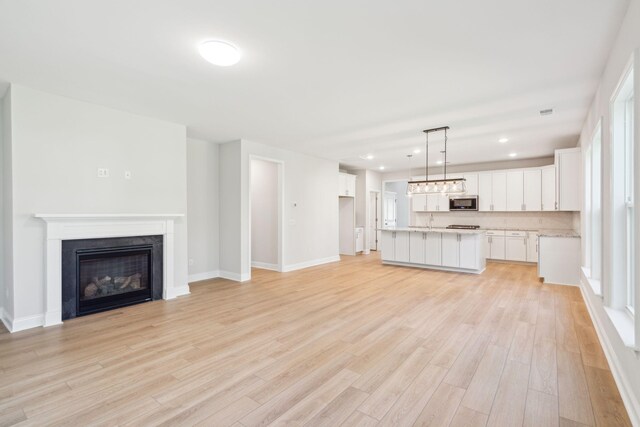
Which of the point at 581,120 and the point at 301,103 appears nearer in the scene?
the point at 301,103

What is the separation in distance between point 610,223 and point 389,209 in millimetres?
8687

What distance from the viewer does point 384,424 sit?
192cm

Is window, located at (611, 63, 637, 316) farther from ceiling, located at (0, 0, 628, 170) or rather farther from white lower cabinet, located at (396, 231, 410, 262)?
white lower cabinet, located at (396, 231, 410, 262)

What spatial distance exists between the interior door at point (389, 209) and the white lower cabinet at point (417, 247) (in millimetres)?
3776

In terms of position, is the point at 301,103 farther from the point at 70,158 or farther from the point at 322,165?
the point at 322,165

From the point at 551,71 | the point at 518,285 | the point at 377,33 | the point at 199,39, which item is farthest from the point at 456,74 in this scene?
the point at 518,285

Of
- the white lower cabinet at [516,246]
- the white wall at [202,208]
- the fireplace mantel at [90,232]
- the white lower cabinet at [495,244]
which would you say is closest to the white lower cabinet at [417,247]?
the white lower cabinet at [495,244]

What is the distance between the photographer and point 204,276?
6.07 meters

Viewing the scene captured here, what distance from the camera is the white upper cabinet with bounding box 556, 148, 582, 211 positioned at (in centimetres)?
563

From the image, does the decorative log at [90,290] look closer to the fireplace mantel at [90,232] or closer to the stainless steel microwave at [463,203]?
the fireplace mantel at [90,232]

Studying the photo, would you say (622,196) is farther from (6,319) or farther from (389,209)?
(389,209)

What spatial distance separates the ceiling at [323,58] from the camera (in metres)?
2.20

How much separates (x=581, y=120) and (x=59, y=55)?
6.74m

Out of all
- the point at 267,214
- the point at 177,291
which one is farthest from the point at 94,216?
the point at 267,214
